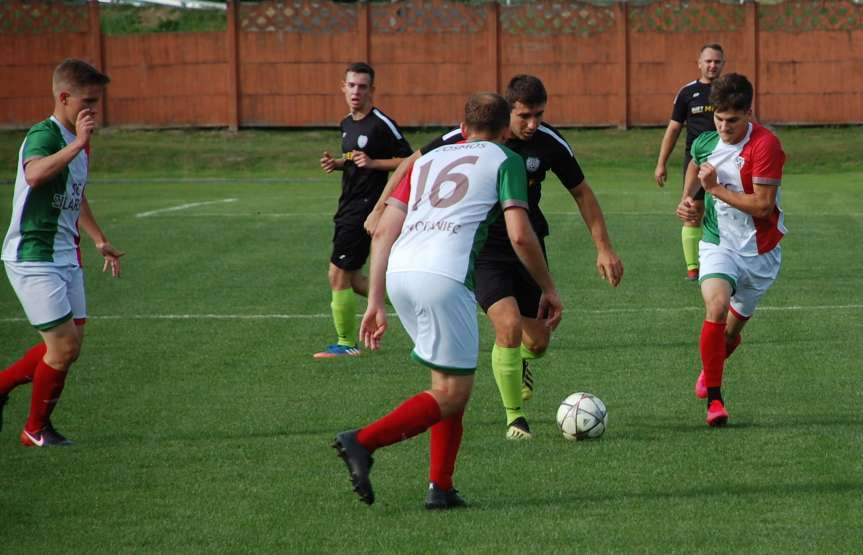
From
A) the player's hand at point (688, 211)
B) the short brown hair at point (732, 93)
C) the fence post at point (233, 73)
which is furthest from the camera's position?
the fence post at point (233, 73)

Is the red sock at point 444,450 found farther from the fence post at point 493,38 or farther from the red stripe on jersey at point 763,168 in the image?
the fence post at point 493,38

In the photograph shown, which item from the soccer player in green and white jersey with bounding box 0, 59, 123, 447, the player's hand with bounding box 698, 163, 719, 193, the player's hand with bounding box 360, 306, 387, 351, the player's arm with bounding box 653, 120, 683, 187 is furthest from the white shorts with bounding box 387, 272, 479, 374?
the player's arm with bounding box 653, 120, 683, 187

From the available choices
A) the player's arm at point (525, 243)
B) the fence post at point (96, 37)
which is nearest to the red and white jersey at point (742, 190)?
the player's arm at point (525, 243)

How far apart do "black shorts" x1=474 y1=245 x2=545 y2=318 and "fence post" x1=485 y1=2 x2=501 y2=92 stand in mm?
25211

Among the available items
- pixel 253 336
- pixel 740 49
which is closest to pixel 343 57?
pixel 740 49

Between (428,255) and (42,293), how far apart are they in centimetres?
254

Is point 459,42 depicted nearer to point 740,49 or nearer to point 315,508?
point 740,49

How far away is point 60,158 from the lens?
730 cm

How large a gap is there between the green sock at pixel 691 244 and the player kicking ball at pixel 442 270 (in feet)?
26.7

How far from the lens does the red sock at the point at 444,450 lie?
6.37 meters

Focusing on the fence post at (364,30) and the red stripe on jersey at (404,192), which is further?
the fence post at (364,30)

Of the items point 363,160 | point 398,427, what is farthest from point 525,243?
point 363,160

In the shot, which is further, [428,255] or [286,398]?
[286,398]

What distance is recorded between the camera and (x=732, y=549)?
223 inches
